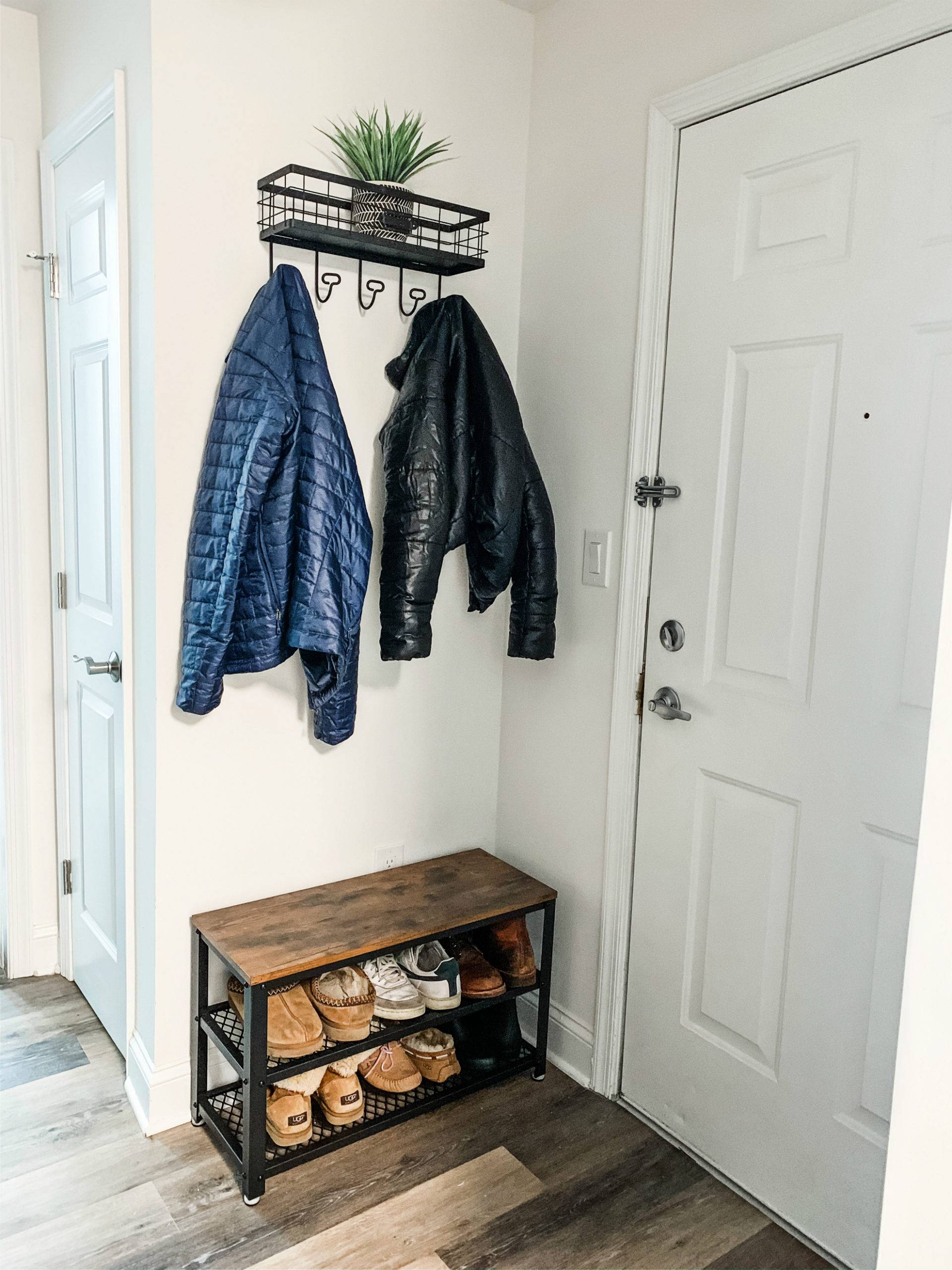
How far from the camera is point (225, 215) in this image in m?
1.89

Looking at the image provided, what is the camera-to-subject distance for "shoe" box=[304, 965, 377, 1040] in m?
1.96


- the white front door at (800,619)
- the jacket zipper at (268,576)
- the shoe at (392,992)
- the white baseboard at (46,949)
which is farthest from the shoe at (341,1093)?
the white baseboard at (46,949)

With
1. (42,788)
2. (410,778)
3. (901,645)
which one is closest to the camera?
(901,645)

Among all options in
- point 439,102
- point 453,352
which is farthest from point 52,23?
point 453,352

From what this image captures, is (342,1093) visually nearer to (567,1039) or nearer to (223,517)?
(567,1039)

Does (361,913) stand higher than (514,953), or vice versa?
(361,913)

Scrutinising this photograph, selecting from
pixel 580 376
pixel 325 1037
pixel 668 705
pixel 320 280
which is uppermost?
pixel 320 280

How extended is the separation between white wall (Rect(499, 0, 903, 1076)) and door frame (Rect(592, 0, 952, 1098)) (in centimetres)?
5

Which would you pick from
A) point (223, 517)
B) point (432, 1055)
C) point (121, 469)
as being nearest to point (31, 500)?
point (121, 469)

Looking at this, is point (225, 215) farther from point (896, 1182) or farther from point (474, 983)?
point (896, 1182)

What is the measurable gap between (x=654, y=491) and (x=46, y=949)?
203 cm

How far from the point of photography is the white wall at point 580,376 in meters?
2.05

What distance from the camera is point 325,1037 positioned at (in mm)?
1977

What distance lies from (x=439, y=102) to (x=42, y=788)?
1982mm
